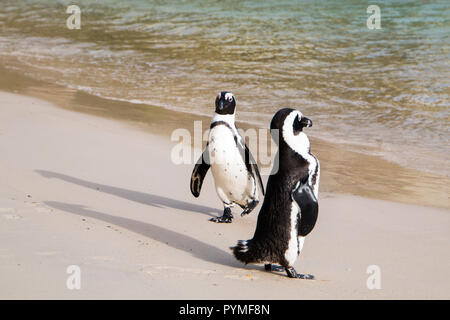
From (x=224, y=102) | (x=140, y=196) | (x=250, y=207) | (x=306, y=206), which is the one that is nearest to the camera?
(x=306, y=206)

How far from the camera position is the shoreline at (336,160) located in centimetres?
537

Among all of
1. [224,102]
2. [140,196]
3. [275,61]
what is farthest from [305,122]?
[275,61]

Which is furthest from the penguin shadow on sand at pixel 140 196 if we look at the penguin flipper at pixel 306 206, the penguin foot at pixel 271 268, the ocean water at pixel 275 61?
the ocean water at pixel 275 61

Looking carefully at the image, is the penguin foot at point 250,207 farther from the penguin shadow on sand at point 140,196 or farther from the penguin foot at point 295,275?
the penguin foot at point 295,275

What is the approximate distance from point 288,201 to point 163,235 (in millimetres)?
969

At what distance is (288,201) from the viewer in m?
3.51

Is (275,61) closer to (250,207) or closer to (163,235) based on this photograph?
(250,207)
